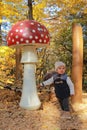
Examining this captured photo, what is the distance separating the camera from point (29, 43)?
4.55 metres

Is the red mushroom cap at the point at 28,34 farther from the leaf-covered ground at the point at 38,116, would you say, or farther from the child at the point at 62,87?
the leaf-covered ground at the point at 38,116

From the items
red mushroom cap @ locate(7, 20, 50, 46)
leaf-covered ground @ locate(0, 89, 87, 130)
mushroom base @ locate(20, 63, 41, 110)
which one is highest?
red mushroom cap @ locate(7, 20, 50, 46)

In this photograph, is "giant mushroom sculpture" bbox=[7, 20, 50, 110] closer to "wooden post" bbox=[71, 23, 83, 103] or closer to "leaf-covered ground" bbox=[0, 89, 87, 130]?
"leaf-covered ground" bbox=[0, 89, 87, 130]

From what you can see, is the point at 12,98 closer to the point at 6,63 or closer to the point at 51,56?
the point at 6,63

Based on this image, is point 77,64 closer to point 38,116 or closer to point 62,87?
point 62,87

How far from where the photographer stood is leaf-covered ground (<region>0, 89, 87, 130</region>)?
3824mm

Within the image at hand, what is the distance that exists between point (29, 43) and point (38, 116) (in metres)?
1.27

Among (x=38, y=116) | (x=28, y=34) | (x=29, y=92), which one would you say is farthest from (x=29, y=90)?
(x=28, y=34)

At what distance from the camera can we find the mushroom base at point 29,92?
4.70 m

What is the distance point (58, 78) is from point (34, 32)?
3.31ft

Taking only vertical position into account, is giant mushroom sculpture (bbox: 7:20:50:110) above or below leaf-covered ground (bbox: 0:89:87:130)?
above

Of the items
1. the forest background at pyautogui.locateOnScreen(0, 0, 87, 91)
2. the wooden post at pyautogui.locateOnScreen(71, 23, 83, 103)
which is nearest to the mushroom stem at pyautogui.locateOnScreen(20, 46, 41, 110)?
the wooden post at pyautogui.locateOnScreen(71, 23, 83, 103)

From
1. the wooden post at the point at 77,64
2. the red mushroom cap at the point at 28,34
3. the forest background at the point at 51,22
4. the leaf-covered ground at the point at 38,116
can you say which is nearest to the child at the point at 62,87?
the leaf-covered ground at the point at 38,116

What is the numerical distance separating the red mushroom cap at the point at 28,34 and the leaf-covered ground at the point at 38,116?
47.4 inches
